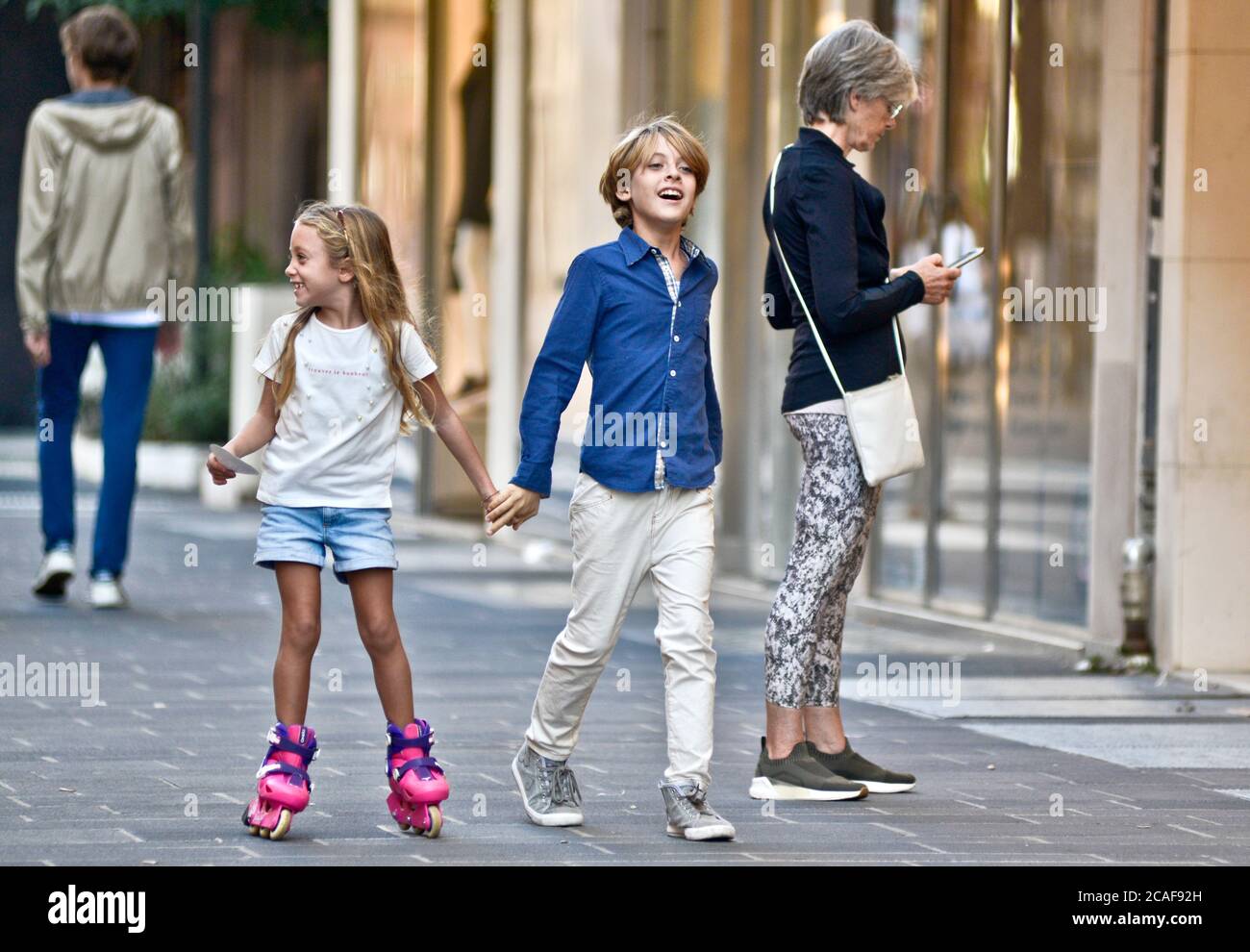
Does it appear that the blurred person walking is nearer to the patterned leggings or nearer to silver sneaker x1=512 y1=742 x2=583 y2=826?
the patterned leggings

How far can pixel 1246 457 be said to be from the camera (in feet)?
28.7

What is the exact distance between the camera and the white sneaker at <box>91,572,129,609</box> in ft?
32.7

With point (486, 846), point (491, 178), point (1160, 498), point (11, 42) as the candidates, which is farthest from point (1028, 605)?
point (11, 42)

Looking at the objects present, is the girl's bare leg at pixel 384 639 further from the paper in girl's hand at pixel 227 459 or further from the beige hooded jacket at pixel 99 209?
the beige hooded jacket at pixel 99 209

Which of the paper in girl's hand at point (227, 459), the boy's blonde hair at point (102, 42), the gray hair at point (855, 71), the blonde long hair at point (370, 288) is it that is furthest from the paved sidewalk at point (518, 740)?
the boy's blonde hair at point (102, 42)

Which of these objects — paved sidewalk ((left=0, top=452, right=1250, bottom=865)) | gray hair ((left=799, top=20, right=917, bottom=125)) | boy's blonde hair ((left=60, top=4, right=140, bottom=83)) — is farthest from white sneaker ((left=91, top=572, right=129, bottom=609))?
gray hair ((left=799, top=20, right=917, bottom=125))

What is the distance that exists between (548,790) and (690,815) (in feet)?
1.34

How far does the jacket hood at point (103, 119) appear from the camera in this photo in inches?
399

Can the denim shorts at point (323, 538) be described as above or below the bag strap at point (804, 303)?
below

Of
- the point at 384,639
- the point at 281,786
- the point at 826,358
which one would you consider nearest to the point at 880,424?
the point at 826,358

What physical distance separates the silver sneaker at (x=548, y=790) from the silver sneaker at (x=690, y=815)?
27cm

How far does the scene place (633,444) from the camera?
5711 millimetres

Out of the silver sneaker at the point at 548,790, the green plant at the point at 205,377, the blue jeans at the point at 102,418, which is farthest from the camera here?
the green plant at the point at 205,377
